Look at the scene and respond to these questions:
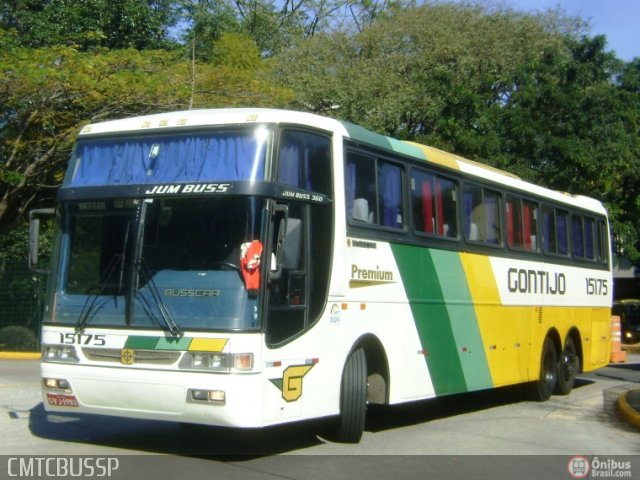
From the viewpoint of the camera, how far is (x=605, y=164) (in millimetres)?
24234

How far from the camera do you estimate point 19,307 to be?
24.2m

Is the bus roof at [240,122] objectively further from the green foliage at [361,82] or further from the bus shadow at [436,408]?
the green foliage at [361,82]

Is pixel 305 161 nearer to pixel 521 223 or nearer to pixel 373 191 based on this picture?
pixel 373 191

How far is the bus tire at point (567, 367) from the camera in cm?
1543

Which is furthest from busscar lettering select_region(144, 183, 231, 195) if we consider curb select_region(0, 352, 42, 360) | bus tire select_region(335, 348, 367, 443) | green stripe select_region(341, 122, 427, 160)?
curb select_region(0, 352, 42, 360)

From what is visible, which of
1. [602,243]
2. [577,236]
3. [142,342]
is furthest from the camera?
[602,243]

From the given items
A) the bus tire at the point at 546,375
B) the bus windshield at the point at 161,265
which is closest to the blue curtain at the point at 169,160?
the bus windshield at the point at 161,265

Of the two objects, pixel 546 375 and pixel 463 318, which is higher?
pixel 463 318

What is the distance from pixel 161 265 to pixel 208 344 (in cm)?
99

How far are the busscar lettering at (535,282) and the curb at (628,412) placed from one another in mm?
2160

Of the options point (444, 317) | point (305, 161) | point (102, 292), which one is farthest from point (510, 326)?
point (102, 292)

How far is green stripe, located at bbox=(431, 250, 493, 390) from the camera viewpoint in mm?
11547

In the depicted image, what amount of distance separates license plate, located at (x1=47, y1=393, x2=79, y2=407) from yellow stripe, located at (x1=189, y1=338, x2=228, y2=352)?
1459mm

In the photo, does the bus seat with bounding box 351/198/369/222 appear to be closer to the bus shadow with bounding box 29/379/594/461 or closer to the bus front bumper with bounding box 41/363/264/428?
the bus shadow with bounding box 29/379/594/461
